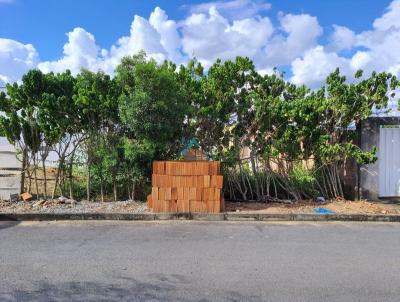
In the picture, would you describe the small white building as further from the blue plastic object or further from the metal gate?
the metal gate

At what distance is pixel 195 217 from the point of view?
783cm

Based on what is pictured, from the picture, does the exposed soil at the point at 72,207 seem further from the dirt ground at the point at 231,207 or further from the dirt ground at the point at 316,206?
the dirt ground at the point at 316,206

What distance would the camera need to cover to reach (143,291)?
3.94 metres

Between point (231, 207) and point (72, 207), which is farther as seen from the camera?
point (231, 207)

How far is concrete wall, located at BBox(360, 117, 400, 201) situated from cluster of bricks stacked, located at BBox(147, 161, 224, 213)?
389cm

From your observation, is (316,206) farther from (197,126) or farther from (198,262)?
(198,262)

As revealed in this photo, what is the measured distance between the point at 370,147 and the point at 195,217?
474cm

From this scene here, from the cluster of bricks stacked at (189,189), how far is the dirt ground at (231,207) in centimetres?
48

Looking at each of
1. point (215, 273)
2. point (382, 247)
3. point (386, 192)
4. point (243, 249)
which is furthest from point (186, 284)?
point (386, 192)

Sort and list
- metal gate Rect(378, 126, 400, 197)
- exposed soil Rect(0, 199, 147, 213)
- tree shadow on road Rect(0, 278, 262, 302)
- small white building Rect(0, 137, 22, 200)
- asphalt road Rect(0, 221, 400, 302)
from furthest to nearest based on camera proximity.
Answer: metal gate Rect(378, 126, 400, 197) < small white building Rect(0, 137, 22, 200) < exposed soil Rect(0, 199, 147, 213) < asphalt road Rect(0, 221, 400, 302) < tree shadow on road Rect(0, 278, 262, 302)

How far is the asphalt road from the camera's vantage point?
154 inches

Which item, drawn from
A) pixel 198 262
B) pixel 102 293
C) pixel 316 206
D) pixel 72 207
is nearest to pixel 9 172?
pixel 72 207

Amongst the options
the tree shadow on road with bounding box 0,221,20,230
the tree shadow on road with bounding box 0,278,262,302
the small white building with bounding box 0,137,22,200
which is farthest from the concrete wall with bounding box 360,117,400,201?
the small white building with bounding box 0,137,22,200

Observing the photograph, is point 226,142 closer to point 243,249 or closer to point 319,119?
point 319,119
